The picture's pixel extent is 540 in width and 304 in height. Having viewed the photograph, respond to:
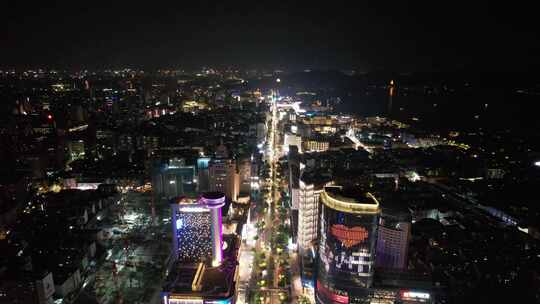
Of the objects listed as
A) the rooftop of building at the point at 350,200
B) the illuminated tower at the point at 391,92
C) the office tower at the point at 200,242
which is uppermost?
the illuminated tower at the point at 391,92

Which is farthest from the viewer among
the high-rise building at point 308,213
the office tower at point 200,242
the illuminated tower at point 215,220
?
the high-rise building at point 308,213

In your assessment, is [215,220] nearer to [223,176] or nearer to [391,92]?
[223,176]

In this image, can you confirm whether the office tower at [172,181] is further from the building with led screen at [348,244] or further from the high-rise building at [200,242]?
the building with led screen at [348,244]

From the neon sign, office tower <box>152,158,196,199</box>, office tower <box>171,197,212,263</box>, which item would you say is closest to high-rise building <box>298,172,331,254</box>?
the neon sign

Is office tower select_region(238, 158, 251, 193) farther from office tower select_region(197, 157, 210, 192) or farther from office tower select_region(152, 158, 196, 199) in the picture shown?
office tower select_region(152, 158, 196, 199)

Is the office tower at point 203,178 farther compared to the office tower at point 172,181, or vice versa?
the office tower at point 172,181

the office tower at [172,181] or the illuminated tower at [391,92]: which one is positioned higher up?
the illuminated tower at [391,92]

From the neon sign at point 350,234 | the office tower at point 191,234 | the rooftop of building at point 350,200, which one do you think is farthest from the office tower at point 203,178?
the neon sign at point 350,234

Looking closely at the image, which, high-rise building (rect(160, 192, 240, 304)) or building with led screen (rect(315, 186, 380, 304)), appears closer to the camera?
building with led screen (rect(315, 186, 380, 304))
